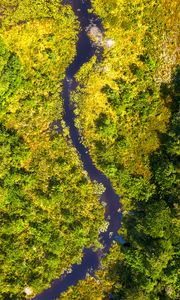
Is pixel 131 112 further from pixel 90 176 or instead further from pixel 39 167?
pixel 39 167

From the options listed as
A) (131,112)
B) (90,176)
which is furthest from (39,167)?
(131,112)

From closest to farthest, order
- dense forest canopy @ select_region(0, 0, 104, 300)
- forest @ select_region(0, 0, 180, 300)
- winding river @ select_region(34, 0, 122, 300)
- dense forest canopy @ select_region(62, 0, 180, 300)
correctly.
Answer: dense forest canopy @ select_region(62, 0, 180, 300)
forest @ select_region(0, 0, 180, 300)
dense forest canopy @ select_region(0, 0, 104, 300)
winding river @ select_region(34, 0, 122, 300)

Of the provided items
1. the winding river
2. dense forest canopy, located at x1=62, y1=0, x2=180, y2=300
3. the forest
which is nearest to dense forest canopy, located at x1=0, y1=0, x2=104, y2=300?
the forest

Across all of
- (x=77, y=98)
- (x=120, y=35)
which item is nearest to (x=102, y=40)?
(x=120, y=35)

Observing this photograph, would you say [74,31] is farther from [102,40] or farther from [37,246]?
[37,246]

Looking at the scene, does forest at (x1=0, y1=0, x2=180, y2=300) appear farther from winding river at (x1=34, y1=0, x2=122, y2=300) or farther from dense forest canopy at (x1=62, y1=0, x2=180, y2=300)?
winding river at (x1=34, y1=0, x2=122, y2=300)
